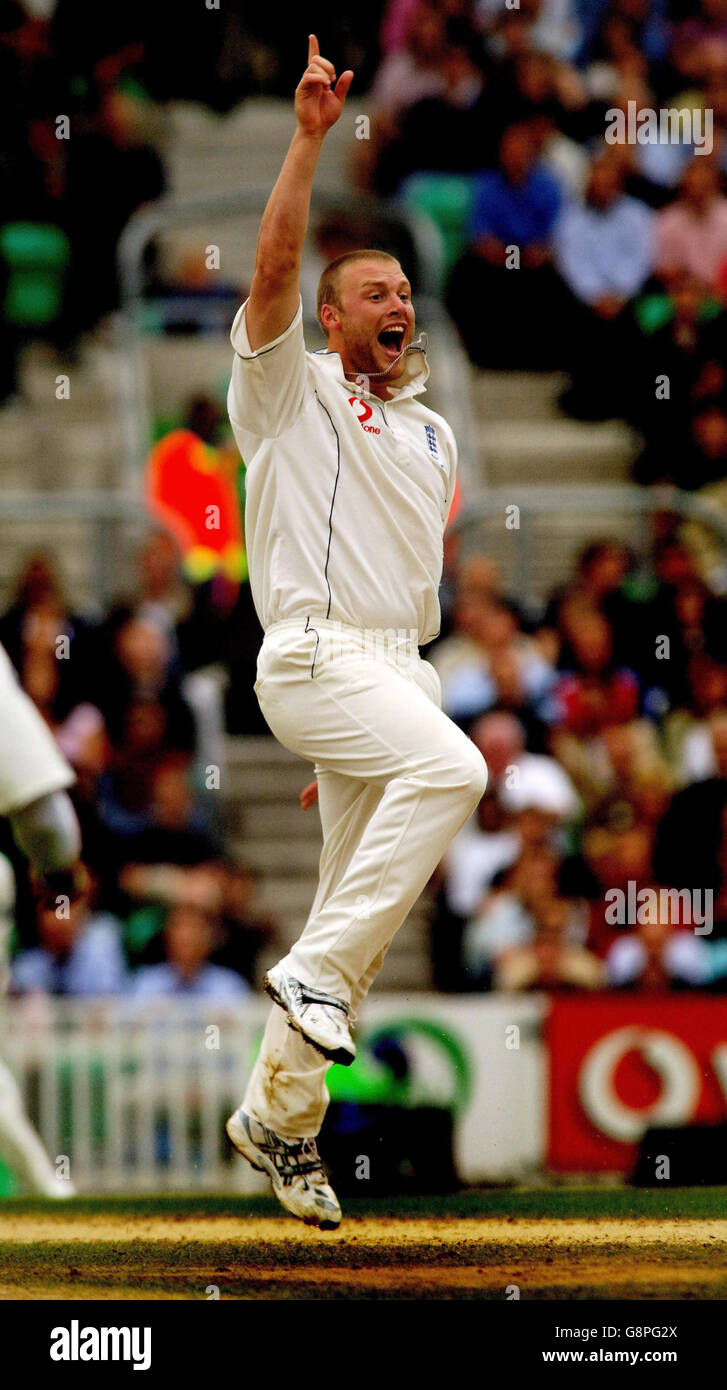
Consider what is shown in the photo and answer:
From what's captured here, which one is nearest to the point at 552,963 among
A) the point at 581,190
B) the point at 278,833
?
the point at 278,833

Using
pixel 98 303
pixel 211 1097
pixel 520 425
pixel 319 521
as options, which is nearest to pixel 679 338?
pixel 520 425

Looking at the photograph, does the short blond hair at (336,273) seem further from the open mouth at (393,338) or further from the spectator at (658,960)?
the spectator at (658,960)

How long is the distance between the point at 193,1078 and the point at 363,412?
4.60 meters

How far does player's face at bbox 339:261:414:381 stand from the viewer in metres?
6.24

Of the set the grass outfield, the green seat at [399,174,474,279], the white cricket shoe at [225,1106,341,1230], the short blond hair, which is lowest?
the grass outfield

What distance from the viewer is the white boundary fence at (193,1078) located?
991cm

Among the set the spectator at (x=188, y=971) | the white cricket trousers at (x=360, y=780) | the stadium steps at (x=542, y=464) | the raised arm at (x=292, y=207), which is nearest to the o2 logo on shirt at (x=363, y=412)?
the raised arm at (x=292, y=207)

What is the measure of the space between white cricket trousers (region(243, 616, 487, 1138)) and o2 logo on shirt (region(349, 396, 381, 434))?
22.4 inches

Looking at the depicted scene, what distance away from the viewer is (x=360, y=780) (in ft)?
21.0

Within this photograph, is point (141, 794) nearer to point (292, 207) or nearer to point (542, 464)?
point (542, 464)

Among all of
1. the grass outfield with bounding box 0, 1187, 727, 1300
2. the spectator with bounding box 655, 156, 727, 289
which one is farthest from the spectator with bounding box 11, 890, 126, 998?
the spectator with bounding box 655, 156, 727, 289

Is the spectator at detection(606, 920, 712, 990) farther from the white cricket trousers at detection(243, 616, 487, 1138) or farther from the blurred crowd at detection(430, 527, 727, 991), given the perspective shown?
the white cricket trousers at detection(243, 616, 487, 1138)

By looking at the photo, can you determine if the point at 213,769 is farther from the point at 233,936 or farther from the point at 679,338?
the point at 679,338

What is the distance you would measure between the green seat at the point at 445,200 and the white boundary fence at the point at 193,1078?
6471 millimetres
